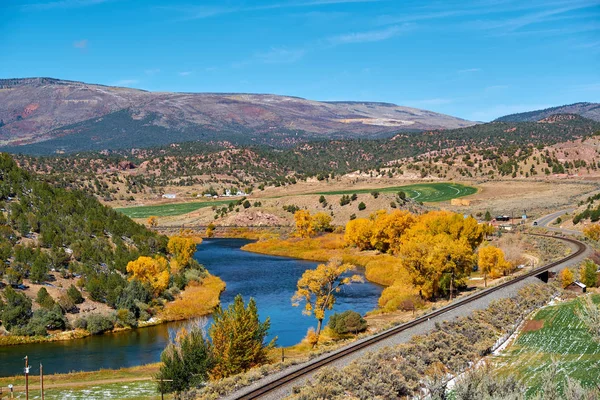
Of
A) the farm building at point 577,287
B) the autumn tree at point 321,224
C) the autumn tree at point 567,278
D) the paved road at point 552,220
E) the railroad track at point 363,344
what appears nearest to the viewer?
the railroad track at point 363,344

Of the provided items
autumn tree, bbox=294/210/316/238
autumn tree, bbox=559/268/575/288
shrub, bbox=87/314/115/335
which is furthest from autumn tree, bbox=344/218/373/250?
shrub, bbox=87/314/115/335

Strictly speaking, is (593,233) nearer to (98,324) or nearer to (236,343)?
(236,343)

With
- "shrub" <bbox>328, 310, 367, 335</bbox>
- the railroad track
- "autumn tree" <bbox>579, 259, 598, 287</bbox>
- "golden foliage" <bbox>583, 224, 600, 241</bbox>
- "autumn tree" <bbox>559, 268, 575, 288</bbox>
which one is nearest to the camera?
the railroad track

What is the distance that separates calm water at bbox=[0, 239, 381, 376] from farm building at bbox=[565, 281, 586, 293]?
19023 mm

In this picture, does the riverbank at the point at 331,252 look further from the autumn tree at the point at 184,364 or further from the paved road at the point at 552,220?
the autumn tree at the point at 184,364

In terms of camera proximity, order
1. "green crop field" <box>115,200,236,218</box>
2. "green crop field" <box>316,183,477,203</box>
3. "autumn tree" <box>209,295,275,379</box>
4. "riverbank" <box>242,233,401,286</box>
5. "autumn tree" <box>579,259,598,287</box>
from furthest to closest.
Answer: "green crop field" <box>115,200,236,218</box> < "green crop field" <box>316,183,477,203</box> < "riverbank" <box>242,233,401,286</box> < "autumn tree" <box>579,259,598,287</box> < "autumn tree" <box>209,295,275,379</box>

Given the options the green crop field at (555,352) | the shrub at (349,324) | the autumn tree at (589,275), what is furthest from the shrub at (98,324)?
the autumn tree at (589,275)

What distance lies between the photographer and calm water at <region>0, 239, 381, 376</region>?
46.9 meters

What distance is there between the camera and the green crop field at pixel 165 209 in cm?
15975

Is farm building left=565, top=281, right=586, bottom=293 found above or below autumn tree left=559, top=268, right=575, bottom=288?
below

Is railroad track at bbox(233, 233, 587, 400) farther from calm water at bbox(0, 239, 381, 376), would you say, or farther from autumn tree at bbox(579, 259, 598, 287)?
calm water at bbox(0, 239, 381, 376)

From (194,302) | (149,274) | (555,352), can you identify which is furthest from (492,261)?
(149,274)

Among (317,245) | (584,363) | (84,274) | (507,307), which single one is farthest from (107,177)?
(584,363)

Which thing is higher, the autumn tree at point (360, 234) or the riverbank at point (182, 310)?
the autumn tree at point (360, 234)
